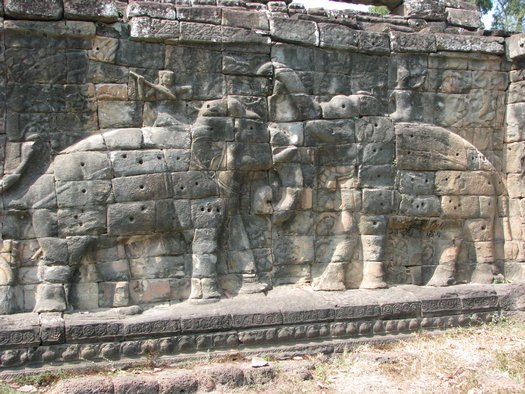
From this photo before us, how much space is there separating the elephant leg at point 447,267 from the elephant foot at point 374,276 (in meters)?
0.93

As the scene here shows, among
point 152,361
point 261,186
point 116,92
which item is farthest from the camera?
point 261,186

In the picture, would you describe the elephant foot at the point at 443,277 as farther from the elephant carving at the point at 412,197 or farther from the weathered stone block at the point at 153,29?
the weathered stone block at the point at 153,29

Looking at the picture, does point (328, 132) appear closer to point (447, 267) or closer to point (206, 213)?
point (206, 213)

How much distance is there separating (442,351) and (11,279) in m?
5.31

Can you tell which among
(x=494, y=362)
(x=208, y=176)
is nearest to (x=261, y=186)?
(x=208, y=176)

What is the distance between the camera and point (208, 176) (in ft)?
24.0

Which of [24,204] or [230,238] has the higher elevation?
[24,204]

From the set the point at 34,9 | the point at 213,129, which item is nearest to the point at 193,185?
the point at 213,129

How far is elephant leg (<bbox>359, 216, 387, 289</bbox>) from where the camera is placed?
789cm

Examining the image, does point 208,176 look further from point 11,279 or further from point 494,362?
point 494,362

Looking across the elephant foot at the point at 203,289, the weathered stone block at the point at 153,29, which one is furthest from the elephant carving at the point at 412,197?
the weathered stone block at the point at 153,29

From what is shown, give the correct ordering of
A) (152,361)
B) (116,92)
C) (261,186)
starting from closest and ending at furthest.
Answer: (152,361), (116,92), (261,186)

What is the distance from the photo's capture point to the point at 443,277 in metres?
8.34

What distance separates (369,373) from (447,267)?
234 centimetres
